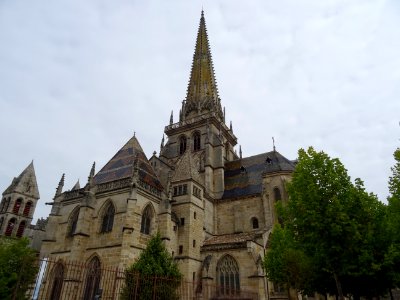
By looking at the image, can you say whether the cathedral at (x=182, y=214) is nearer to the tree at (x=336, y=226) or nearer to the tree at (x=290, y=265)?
the tree at (x=290, y=265)

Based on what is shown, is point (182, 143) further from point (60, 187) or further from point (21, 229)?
point (21, 229)

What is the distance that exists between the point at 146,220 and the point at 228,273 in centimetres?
688

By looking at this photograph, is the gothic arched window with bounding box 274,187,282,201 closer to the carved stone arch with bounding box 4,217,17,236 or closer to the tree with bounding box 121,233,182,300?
the tree with bounding box 121,233,182,300

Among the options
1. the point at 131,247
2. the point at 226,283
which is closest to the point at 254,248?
the point at 226,283

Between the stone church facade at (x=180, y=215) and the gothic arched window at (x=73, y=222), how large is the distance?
7 centimetres

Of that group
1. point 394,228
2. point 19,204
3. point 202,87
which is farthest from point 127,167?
point 19,204

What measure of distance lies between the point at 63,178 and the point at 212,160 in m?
15.3

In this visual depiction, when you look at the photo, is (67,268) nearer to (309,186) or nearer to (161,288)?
(161,288)

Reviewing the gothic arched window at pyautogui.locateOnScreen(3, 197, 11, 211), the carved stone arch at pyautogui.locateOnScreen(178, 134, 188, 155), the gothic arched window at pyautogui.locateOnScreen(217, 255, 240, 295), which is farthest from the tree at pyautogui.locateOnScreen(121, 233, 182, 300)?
the gothic arched window at pyautogui.locateOnScreen(3, 197, 11, 211)

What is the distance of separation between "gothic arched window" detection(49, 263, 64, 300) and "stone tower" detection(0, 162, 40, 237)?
27472 millimetres

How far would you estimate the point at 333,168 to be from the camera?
13.9m

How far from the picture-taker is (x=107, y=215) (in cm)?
2061

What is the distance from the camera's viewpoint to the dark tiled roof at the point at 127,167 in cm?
2288

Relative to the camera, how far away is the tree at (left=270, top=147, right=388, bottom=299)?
12.5 m
